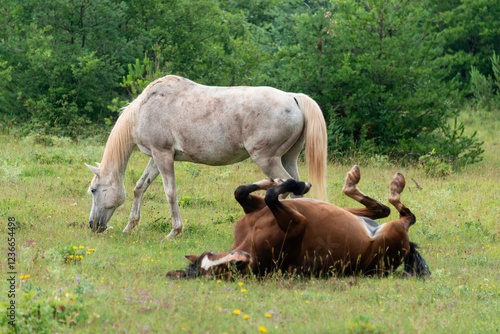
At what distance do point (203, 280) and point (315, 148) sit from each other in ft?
8.87

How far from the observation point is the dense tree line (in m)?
13.4

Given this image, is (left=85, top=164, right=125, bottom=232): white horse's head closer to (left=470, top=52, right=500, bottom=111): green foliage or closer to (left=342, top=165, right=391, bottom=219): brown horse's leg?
(left=342, top=165, right=391, bottom=219): brown horse's leg

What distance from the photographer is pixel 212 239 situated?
6836mm

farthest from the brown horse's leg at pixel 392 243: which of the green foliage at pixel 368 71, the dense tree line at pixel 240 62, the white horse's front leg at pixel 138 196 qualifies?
the green foliage at pixel 368 71

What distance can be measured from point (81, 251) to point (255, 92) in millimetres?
2984

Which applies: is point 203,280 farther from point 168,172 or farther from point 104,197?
point 104,197

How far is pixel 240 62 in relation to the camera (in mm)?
17531

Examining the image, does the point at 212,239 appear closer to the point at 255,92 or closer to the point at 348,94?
the point at 255,92

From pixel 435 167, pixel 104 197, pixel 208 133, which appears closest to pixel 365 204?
pixel 208 133

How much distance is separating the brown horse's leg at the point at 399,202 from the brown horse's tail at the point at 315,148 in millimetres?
1390

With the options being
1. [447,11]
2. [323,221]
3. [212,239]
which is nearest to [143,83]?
[212,239]

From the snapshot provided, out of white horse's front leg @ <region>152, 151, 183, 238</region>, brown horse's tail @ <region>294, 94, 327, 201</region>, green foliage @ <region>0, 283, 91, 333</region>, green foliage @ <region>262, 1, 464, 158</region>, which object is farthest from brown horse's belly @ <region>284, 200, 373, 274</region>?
green foliage @ <region>262, 1, 464, 158</region>

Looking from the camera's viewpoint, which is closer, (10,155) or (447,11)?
(10,155)

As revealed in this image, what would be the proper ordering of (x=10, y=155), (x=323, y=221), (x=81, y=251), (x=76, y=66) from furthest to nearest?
(x=76, y=66), (x=10, y=155), (x=81, y=251), (x=323, y=221)
